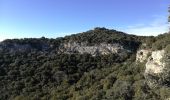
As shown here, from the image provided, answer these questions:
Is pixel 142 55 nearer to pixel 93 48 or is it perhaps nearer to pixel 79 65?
pixel 79 65

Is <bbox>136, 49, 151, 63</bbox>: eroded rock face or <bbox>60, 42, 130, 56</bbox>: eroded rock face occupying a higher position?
Answer: <bbox>60, 42, 130, 56</bbox>: eroded rock face

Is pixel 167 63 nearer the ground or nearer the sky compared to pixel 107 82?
nearer the sky

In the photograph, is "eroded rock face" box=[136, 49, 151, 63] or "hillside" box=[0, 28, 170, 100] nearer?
"hillside" box=[0, 28, 170, 100]

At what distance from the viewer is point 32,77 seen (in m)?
86.9

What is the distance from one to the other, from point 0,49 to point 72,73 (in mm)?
18931

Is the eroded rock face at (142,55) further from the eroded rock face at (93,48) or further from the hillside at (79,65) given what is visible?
the eroded rock face at (93,48)

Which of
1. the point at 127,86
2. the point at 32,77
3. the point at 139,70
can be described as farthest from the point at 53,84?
the point at 127,86

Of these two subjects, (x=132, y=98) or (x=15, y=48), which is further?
(x=15, y=48)

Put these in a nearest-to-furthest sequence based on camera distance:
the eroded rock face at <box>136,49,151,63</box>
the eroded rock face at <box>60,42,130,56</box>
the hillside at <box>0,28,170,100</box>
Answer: the hillside at <box>0,28,170,100</box>, the eroded rock face at <box>136,49,151,63</box>, the eroded rock face at <box>60,42,130,56</box>

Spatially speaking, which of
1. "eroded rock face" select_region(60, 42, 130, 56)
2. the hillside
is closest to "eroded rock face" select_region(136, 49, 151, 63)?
the hillside

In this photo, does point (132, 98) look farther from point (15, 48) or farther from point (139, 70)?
point (15, 48)

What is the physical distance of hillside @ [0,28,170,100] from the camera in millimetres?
69500

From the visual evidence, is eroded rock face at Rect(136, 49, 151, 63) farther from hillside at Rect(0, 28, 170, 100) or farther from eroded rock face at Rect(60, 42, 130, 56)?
eroded rock face at Rect(60, 42, 130, 56)

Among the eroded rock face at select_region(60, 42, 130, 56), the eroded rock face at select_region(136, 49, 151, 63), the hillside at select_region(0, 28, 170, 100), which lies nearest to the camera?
the hillside at select_region(0, 28, 170, 100)
